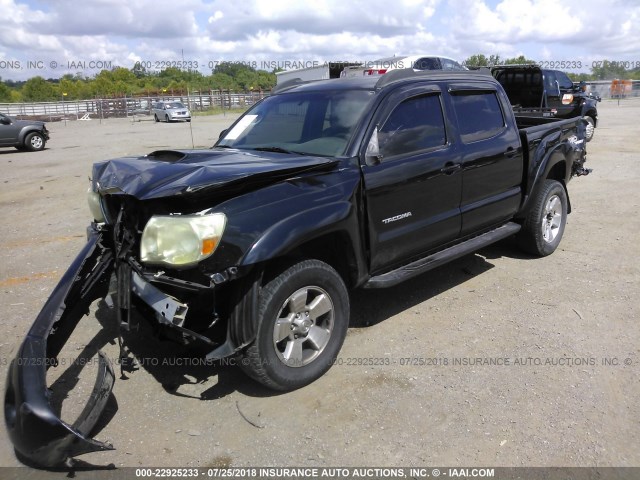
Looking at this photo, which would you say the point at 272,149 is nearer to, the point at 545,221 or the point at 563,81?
the point at 545,221

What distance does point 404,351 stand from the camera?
391 cm

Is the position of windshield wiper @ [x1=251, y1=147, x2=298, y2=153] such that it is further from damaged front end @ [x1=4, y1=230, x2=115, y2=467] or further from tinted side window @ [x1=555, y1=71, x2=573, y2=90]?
tinted side window @ [x1=555, y1=71, x2=573, y2=90]

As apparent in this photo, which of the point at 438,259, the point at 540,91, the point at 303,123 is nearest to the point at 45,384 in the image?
the point at 303,123

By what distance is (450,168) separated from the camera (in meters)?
4.35

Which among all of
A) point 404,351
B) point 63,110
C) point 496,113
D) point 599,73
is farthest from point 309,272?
point 599,73

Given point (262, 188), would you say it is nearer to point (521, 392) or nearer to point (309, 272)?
point (309, 272)

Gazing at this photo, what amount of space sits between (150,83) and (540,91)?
69.5m

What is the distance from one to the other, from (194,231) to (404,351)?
1841 mm

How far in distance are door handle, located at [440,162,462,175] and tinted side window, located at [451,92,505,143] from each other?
0.29 metres

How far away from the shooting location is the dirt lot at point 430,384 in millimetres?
2885

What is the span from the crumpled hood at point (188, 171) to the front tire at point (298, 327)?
0.62 m

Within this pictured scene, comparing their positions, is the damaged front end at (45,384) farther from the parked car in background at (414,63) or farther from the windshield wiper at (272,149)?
the parked car in background at (414,63)

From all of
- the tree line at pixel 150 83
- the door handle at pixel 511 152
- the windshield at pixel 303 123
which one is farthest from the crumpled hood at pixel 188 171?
the tree line at pixel 150 83

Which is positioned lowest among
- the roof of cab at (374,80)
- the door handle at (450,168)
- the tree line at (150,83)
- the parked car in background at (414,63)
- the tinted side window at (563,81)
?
the door handle at (450,168)
